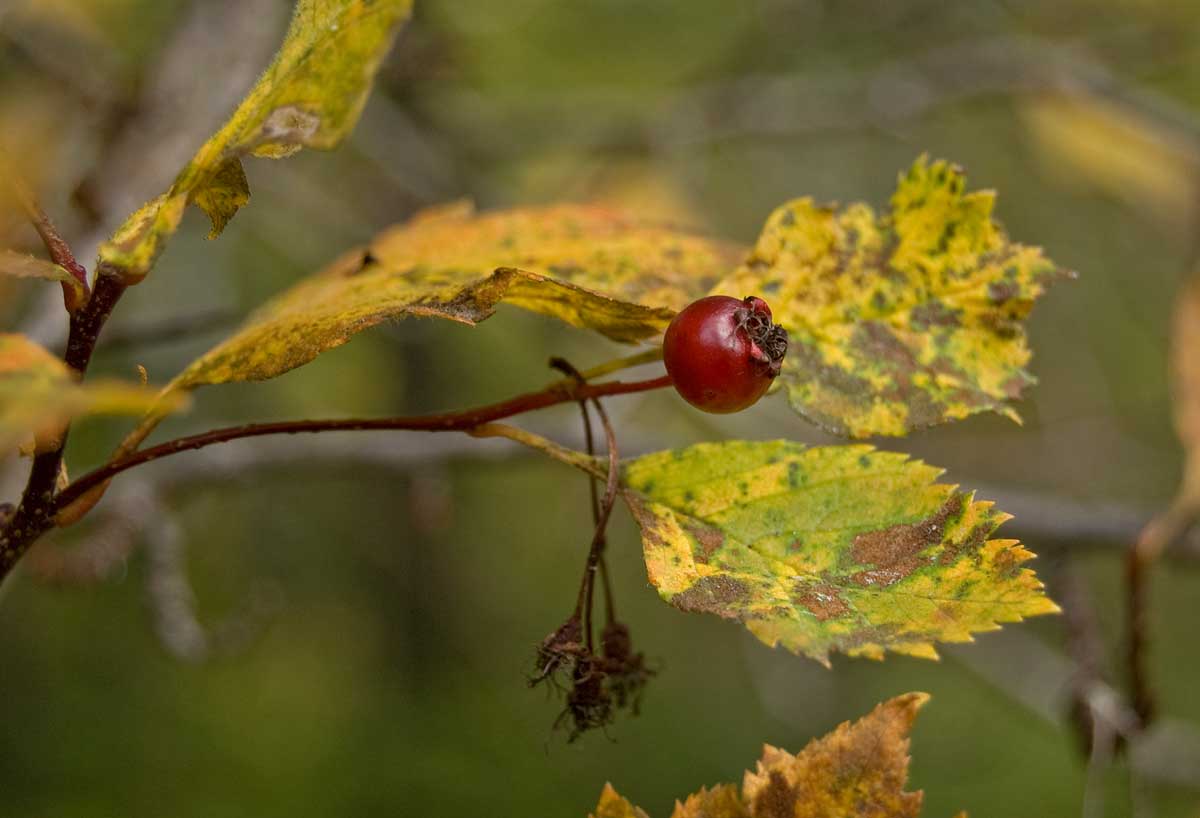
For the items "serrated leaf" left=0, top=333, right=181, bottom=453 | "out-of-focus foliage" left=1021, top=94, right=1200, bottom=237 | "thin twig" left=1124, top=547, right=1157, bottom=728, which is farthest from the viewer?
"out-of-focus foliage" left=1021, top=94, right=1200, bottom=237

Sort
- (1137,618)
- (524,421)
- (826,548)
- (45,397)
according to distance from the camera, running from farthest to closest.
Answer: (524,421) < (1137,618) < (826,548) < (45,397)

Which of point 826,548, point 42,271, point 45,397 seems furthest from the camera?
point 826,548

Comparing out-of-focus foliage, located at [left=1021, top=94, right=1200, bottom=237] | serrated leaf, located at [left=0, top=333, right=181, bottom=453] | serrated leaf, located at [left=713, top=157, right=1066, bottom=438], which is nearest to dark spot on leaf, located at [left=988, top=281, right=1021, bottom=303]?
serrated leaf, located at [left=713, top=157, right=1066, bottom=438]

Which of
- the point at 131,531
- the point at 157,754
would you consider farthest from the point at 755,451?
the point at 157,754

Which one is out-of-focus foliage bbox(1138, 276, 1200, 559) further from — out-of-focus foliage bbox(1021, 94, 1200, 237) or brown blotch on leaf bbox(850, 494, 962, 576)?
out-of-focus foliage bbox(1021, 94, 1200, 237)

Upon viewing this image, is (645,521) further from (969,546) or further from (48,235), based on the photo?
(48,235)

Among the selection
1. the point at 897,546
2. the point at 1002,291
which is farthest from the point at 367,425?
the point at 1002,291

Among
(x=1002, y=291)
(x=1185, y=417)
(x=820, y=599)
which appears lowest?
(x=820, y=599)

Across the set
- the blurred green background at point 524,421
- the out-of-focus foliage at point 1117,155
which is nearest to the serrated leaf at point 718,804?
the blurred green background at point 524,421
